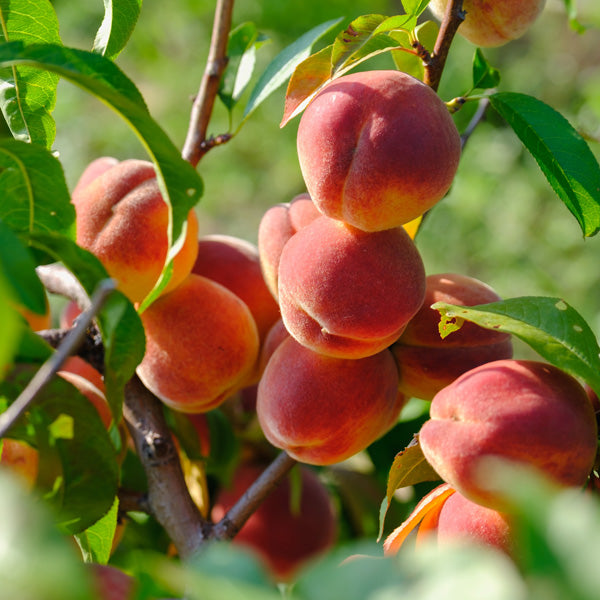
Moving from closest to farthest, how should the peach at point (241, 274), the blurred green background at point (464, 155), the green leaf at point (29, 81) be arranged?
the green leaf at point (29, 81), the peach at point (241, 274), the blurred green background at point (464, 155)

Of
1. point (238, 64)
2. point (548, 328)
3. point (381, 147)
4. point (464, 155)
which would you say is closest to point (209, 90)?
point (238, 64)

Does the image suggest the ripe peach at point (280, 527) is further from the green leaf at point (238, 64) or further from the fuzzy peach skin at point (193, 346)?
the green leaf at point (238, 64)

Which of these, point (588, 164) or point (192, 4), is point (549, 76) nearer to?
point (192, 4)

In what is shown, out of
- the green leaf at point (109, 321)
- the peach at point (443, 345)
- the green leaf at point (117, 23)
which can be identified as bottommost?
the peach at point (443, 345)

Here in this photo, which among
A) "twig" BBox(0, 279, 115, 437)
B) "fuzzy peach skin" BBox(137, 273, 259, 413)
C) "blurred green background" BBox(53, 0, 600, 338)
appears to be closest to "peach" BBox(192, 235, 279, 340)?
"fuzzy peach skin" BBox(137, 273, 259, 413)

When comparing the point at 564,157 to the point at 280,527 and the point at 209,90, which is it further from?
the point at 280,527

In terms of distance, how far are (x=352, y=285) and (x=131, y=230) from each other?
0.56 feet

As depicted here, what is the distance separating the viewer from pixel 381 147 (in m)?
0.41

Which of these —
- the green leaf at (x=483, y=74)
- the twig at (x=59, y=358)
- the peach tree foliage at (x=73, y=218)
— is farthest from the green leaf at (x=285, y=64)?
the twig at (x=59, y=358)

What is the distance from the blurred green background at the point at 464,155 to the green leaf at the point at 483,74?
4.72 feet

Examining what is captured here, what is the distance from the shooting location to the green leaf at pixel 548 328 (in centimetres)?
37

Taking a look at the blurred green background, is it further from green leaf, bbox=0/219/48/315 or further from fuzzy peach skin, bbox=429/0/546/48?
green leaf, bbox=0/219/48/315

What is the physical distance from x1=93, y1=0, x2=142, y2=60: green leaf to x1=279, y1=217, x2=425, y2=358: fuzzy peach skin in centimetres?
18

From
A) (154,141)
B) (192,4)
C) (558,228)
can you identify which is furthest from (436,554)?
(192,4)
